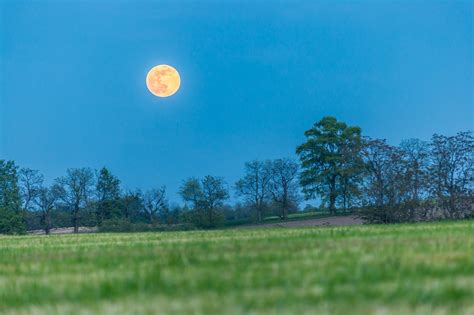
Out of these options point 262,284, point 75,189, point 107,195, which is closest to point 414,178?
point 262,284

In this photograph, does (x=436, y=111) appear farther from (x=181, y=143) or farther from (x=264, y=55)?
(x=264, y=55)

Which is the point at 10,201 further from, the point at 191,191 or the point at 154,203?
the point at 191,191

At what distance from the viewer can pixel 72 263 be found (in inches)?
288

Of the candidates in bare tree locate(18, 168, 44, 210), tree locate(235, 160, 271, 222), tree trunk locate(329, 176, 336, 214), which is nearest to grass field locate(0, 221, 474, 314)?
tree trunk locate(329, 176, 336, 214)

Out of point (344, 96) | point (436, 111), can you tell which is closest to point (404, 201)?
point (436, 111)

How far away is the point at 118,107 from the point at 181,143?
91.7ft

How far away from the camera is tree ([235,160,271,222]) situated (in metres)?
66.0

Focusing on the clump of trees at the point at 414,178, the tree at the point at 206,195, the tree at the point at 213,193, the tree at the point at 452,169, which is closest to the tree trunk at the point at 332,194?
the tree at the point at 206,195

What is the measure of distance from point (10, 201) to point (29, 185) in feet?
25.8

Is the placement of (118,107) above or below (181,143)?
above

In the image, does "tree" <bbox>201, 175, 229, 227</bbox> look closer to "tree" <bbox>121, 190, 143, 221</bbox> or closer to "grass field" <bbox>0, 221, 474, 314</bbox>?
"tree" <bbox>121, 190, 143, 221</bbox>

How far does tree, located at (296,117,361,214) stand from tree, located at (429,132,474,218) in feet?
75.0

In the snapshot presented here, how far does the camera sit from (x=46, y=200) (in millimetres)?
65000

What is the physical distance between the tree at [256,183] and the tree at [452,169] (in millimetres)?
33865
